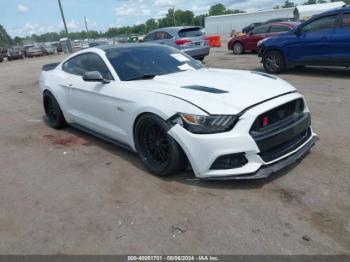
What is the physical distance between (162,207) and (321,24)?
790 centimetres

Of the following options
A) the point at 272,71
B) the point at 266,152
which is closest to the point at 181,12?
the point at 272,71

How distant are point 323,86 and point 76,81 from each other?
5.87 metres

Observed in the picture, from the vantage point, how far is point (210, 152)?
132 inches

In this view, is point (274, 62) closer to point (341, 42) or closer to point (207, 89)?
point (341, 42)

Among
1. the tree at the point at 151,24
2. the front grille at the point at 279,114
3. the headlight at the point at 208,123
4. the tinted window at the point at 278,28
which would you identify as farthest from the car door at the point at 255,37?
the tree at the point at 151,24

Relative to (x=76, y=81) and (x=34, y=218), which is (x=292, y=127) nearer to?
(x=34, y=218)

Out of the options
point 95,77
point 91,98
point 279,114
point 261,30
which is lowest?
point 261,30

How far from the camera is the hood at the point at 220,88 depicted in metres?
3.43

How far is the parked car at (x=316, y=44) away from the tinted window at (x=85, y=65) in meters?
6.48

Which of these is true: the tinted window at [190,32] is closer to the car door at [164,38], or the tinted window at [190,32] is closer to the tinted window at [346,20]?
the car door at [164,38]

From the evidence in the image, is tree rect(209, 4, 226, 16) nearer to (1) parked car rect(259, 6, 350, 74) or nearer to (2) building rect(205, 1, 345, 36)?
(2) building rect(205, 1, 345, 36)

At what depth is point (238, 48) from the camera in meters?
18.0

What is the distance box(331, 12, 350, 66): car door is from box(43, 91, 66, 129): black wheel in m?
6.93

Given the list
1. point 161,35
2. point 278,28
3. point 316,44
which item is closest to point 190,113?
point 316,44
